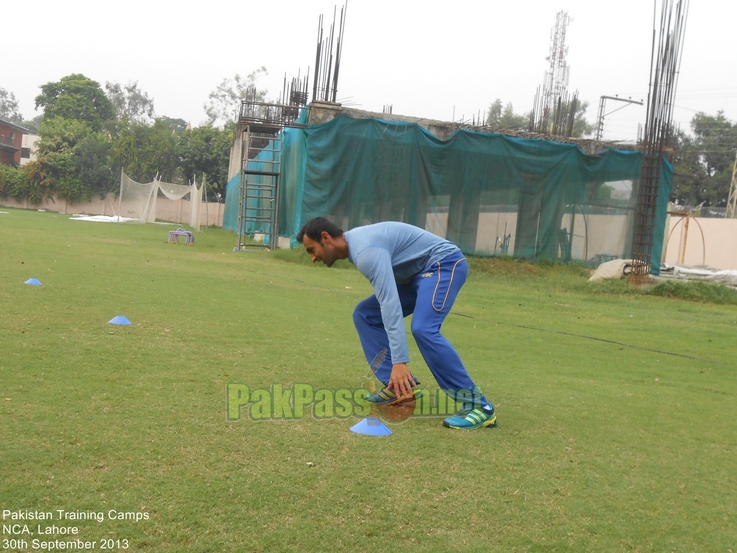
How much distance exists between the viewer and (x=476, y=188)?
16.2 metres

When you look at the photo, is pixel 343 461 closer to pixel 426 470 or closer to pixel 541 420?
pixel 426 470

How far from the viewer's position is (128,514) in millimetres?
2432

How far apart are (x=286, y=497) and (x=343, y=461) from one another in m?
0.47

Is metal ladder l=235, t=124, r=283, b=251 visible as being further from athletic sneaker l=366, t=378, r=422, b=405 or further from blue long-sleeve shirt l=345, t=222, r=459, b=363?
blue long-sleeve shirt l=345, t=222, r=459, b=363

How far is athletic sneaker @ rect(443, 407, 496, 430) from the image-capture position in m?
3.80

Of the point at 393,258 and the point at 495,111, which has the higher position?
the point at 495,111

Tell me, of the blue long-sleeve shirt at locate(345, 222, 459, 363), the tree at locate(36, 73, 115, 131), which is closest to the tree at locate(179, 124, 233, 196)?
the tree at locate(36, 73, 115, 131)

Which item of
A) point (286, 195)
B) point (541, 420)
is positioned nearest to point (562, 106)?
point (286, 195)

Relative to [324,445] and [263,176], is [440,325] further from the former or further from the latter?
[263,176]

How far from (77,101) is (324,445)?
75.5 m

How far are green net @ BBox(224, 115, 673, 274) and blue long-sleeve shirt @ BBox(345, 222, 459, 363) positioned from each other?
11505 mm

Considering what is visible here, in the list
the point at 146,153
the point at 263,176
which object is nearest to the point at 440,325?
the point at 263,176

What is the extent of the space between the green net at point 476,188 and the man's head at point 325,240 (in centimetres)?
1171

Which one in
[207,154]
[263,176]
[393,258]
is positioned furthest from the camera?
[207,154]
